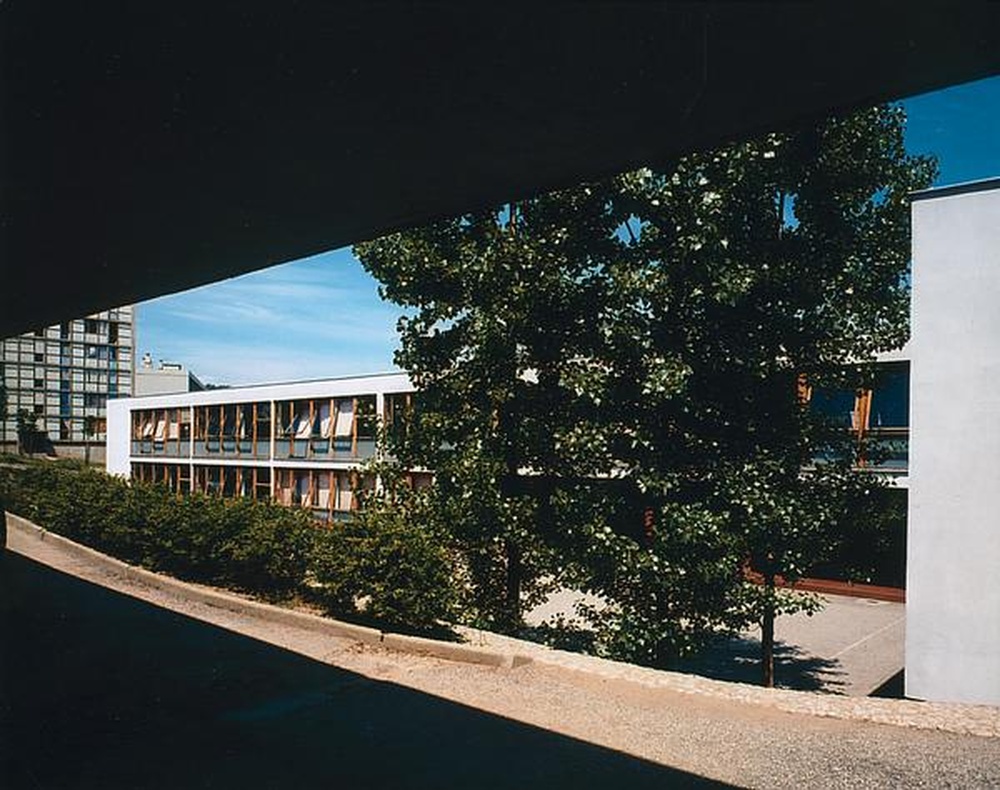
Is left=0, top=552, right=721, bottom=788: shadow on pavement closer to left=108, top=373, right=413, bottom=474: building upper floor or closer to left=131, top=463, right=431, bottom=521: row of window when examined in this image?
left=108, top=373, right=413, bottom=474: building upper floor

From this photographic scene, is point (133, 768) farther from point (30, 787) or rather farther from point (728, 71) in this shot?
point (728, 71)

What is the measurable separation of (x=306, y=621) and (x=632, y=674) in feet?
15.4

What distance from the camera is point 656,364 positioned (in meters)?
11.5

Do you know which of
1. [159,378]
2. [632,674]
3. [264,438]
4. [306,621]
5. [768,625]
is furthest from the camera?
[159,378]

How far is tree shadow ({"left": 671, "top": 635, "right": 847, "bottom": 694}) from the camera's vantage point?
1579cm

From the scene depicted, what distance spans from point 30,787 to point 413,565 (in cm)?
532

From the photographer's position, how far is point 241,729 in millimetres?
6895

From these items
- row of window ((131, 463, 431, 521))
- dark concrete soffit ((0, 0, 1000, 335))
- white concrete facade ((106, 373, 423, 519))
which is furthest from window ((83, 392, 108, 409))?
Answer: dark concrete soffit ((0, 0, 1000, 335))

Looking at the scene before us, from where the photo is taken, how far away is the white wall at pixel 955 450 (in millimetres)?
11398

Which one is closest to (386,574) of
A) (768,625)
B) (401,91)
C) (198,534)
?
(198,534)

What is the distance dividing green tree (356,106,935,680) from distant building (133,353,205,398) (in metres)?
60.5

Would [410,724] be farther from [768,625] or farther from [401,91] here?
[768,625]

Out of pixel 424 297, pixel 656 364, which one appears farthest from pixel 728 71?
pixel 424 297

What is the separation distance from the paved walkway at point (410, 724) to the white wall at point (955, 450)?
4.35m
